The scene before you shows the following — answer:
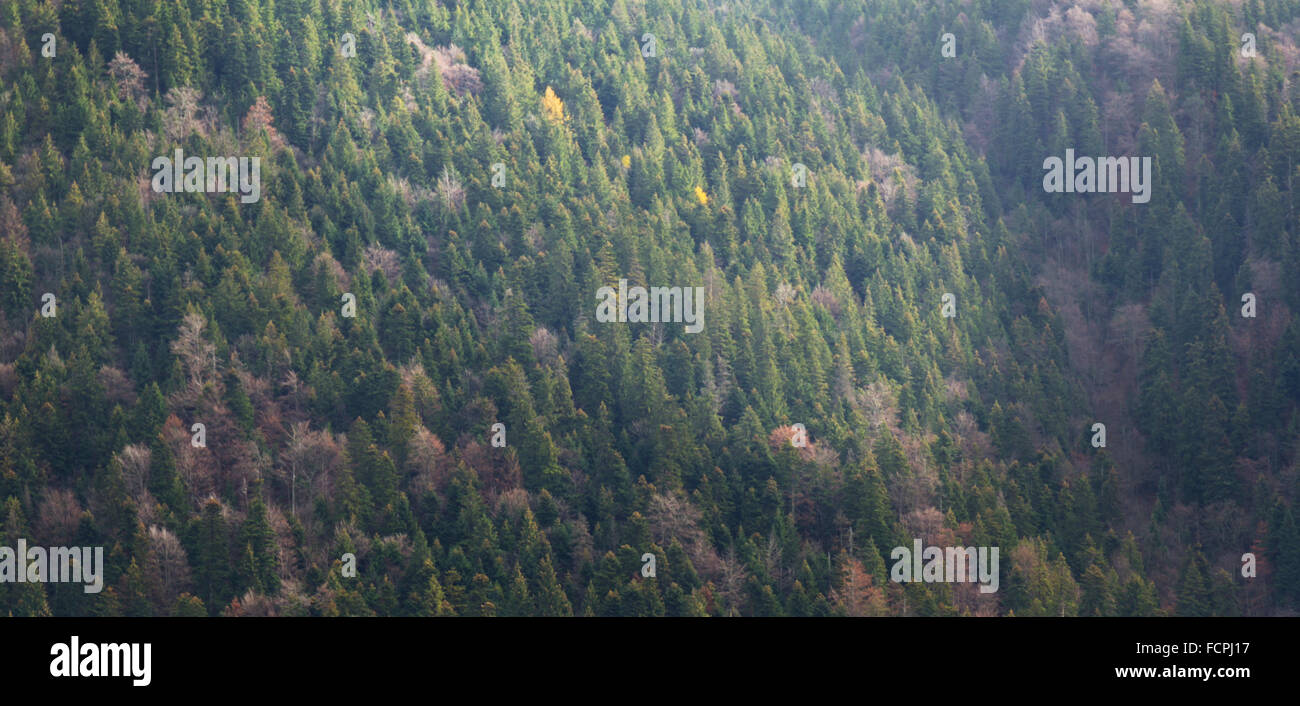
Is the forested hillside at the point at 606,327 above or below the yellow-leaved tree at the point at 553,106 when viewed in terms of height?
below

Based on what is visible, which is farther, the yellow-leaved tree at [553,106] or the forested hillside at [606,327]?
the yellow-leaved tree at [553,106]

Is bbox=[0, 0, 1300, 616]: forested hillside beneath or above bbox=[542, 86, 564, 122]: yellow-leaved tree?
beneath

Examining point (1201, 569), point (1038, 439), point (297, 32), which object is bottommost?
point (1201, 569)

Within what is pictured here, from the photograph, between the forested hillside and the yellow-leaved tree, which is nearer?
the forested hillside

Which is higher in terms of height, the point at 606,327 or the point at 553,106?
the point at 553,106

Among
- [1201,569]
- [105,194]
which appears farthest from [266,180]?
[1201,569]

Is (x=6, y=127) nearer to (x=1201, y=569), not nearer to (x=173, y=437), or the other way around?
(x=173, y=437)

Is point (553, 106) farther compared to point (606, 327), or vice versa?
point (553, 106)
